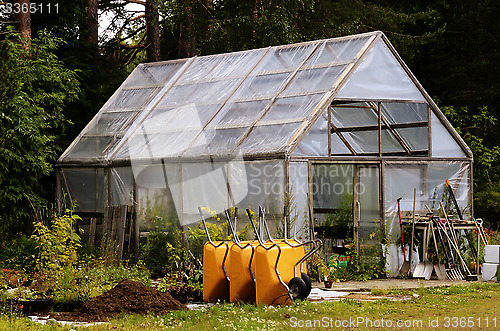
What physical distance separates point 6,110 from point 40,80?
2358 mm

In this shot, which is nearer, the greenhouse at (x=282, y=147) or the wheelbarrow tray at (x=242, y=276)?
the wheelbarrow tray at (x=242, y=276)

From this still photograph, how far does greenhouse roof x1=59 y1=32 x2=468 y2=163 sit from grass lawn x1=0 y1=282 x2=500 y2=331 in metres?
3.47

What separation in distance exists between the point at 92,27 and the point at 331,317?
1711cm

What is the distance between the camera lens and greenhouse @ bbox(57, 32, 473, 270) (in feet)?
43.2

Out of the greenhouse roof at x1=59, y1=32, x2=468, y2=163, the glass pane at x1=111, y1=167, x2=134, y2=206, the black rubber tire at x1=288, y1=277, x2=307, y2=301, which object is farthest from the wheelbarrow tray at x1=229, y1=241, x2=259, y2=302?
the glass pane at x1=111, y1=167, x2=134, y2=206

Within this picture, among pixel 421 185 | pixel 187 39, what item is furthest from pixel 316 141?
pixel 187 39

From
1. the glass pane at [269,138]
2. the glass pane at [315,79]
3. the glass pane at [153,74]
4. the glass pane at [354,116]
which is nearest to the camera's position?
the glass pane at [269,138]

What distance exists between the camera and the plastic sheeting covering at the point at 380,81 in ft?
45.1

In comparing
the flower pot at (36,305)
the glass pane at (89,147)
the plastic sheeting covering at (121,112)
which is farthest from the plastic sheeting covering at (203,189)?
the flower pot at (36,305)

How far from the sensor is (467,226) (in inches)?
539

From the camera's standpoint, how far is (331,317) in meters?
9.18

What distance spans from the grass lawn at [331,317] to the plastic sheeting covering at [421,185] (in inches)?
134

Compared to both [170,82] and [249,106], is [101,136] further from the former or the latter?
[249,106]

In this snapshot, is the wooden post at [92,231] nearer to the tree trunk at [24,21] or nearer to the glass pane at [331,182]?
the glass pane at [331,182]
